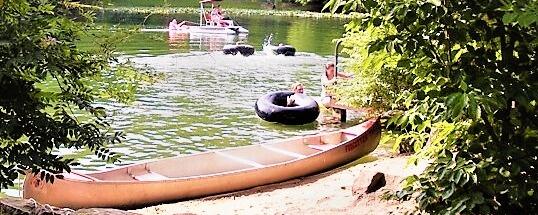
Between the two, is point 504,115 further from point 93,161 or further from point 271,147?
point 93,161

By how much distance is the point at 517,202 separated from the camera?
3611mm

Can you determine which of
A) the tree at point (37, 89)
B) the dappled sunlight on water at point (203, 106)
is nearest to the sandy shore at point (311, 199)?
the dappled sunlight on water at point (203, 106)

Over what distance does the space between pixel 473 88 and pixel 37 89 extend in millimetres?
2330

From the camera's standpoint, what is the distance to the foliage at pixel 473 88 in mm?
3375

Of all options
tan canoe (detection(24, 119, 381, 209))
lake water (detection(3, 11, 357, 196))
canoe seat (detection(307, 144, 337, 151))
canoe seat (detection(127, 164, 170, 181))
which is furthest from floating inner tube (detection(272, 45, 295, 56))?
canoe seat (detection(127, 164, 170, 181))

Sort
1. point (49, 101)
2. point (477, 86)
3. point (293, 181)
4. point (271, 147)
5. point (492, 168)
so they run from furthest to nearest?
point (271, 147)
point (293, 181)
point (49, 101)
point (492, 168)
point (477, 86)

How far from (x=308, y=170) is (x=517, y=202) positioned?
7026mm

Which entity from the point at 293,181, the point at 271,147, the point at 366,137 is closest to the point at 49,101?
the point at 293,181

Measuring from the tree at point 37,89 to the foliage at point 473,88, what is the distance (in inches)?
60.3

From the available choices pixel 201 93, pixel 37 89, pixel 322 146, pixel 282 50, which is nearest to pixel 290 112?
pixel 322 146

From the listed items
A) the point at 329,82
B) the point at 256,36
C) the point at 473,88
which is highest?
the point at 473,88

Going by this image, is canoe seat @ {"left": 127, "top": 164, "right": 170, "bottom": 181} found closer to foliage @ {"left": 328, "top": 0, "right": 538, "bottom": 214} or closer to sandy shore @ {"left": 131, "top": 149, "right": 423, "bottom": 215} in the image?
sandy shore @ {"left": 131, "top": 149, "right": 423, "bottom": 215}

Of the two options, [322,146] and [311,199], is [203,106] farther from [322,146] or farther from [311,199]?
[311,199]

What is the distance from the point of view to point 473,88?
10.6 ft
